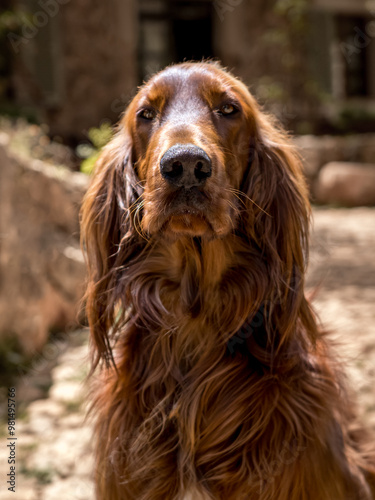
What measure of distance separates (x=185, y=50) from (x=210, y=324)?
12265 mm

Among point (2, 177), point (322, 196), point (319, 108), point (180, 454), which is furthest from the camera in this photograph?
point (319, 108)

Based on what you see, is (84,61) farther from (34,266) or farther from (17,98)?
(34,266)

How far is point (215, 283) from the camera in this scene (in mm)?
1993

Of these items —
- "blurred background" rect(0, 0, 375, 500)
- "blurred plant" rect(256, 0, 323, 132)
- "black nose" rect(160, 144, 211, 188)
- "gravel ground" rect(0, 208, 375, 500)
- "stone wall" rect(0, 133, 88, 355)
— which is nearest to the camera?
"black nose" rect(160, 144, 211, 188)

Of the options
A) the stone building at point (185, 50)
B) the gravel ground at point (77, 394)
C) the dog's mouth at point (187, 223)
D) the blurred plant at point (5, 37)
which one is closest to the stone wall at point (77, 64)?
the stone building at point (185, 50)

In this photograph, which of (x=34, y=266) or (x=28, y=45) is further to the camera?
(x=28, y=45)

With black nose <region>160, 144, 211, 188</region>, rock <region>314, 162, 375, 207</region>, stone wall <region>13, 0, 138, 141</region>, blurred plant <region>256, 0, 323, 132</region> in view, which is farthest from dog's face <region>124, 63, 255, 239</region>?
blurred plant <region>256, 0, 323, 132</region>

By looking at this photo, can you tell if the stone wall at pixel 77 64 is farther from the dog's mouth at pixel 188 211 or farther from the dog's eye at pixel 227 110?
the dog's mouth at pixel 188 211

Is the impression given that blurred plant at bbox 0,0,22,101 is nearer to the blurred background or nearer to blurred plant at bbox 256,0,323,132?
the blurred background

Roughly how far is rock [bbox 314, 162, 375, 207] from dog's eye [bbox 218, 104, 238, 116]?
7632mm

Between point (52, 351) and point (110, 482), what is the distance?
2175 mm

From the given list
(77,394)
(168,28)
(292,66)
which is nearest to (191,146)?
(77,394)

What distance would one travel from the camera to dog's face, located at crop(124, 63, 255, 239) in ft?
5.44

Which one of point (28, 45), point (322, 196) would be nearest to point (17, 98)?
point (28, 45)
